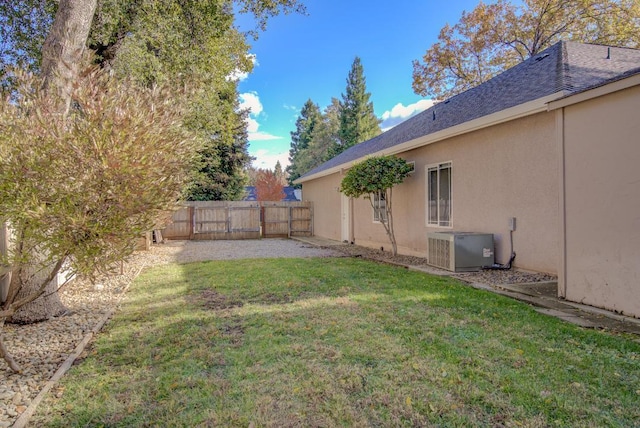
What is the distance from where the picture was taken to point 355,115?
117 feet

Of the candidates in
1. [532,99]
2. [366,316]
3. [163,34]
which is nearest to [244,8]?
[163,34]

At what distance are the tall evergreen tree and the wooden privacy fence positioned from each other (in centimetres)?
2122

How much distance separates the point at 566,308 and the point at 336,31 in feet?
43.9

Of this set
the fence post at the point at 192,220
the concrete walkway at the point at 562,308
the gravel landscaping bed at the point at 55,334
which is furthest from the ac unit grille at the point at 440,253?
the fence post at the point at 192,220

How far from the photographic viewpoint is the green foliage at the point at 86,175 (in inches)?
93.4

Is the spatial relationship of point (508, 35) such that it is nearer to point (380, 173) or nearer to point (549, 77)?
point (549, 77)

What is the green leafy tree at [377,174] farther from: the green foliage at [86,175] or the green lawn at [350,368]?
the green foliage at [86,175]

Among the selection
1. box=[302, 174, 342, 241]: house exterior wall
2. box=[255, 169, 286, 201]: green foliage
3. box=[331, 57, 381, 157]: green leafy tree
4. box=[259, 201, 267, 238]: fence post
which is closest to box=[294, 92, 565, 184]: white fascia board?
box=[302, 174, 342, 241]: house exterior wall

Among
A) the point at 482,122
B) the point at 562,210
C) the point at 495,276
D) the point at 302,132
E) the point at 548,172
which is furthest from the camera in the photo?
the point at 302,132

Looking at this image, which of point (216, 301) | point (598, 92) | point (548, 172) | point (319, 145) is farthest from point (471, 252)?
Result: point (319, 145)

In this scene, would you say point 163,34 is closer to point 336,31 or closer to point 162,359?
point 162,359

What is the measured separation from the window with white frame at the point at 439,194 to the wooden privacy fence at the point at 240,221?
990cm

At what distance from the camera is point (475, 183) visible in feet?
24.2

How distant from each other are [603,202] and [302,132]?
40316 mm
